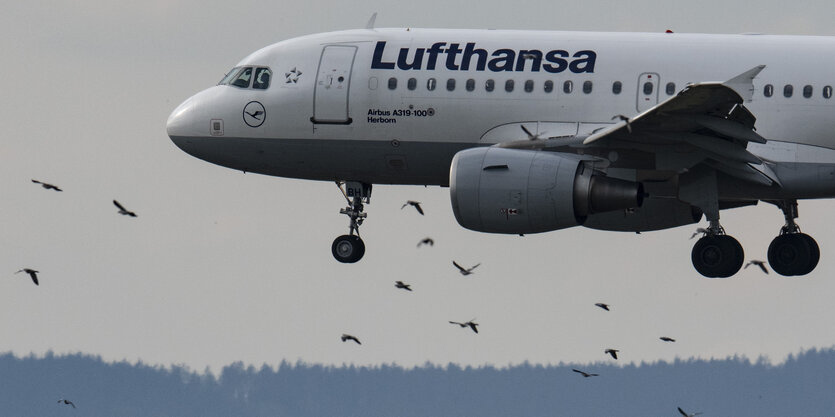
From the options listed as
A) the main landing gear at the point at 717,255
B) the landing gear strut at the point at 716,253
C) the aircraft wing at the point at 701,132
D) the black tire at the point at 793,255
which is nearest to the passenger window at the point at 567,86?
the aircraft wing at the point at 701,132

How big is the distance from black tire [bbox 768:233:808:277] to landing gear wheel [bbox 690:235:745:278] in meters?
1.98

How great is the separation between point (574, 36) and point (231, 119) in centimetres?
773

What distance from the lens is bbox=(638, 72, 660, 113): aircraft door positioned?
48312 millimetres

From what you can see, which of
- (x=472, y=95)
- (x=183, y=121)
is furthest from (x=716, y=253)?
(x=183, y=121)

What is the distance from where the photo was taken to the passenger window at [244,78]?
5103cm

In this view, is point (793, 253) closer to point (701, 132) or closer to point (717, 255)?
point (717, 255)

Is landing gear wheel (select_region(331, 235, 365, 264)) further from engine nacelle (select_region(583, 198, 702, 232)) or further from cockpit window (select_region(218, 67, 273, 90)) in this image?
engine nacelle (select_region(583, 198, 702, 232))

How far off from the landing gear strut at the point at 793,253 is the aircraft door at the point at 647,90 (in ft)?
15.1

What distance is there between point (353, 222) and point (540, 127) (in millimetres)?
5021

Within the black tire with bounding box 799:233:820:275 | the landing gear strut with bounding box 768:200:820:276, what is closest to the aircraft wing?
the landing gear strut with bounding box 768:200:820:276

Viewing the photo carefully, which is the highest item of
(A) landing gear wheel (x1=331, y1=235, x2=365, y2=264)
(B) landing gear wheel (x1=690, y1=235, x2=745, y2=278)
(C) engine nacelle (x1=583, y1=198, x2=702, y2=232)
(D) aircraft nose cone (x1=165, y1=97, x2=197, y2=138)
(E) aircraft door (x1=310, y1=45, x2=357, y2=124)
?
(E) aircraft door (x1=310, y1=45, x2=357, y2=124)

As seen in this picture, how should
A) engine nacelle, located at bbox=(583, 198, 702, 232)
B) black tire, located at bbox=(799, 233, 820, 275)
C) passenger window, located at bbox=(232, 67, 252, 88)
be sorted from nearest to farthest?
1. engine nacelle, located at bbox=(583, 198, 702, 232)
2. black tire, located at bbox=(799, 233, 820, 275)
3. passenger window, located at bbox=(232, 67, 252, 88)

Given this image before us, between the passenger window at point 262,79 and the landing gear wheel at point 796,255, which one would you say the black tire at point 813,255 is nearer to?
the landing gear wheel at point 796,255

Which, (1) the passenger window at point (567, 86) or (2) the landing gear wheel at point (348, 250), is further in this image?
(2) the landing gear wheel at point (348, 250)
